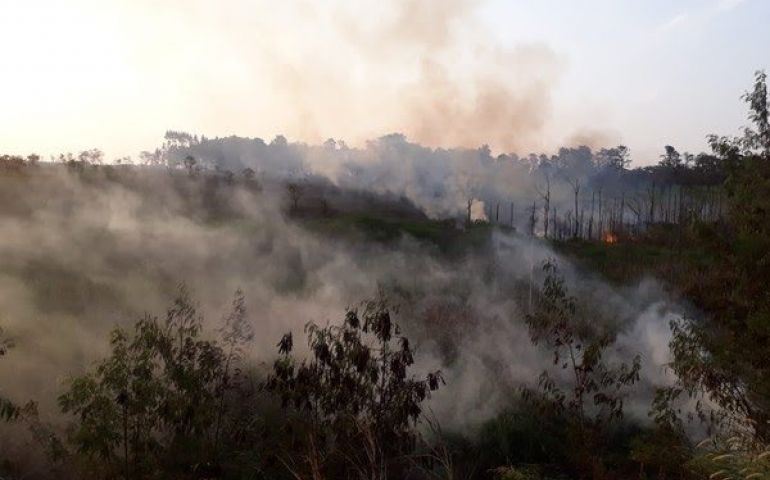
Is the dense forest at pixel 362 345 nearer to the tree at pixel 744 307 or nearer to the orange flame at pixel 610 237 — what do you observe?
the tree at pixel 744 307

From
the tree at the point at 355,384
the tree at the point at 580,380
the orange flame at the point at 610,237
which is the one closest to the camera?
the tree at the point at 355,384

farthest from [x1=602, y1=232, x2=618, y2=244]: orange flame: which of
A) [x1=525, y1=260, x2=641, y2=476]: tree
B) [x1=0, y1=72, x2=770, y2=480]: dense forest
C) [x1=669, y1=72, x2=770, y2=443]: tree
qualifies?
[x1=669, y1=72, x2=770, y2=443]: tree

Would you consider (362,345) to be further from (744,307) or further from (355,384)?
(744,307)

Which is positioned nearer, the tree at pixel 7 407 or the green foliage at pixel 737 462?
the green foliage at pixel 737 462

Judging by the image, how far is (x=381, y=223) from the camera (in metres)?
45.1

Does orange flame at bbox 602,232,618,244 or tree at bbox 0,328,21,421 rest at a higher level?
orange flame at bbox 602,232,618,244

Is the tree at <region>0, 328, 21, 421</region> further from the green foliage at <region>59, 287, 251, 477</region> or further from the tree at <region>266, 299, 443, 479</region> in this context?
the tree at <region>266, 299, 443, 479</region>

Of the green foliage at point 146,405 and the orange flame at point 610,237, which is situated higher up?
the orange flame at point 610,237

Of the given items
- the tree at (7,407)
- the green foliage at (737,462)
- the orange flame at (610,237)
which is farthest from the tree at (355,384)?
the orange flame at (610,237)

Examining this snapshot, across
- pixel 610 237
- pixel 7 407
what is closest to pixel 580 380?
pixel 7 407

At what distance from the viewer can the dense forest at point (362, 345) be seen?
25.7 ft

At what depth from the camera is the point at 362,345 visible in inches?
317

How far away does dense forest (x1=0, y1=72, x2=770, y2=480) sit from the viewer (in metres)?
7.82

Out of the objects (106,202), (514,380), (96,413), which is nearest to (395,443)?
(96,413)
